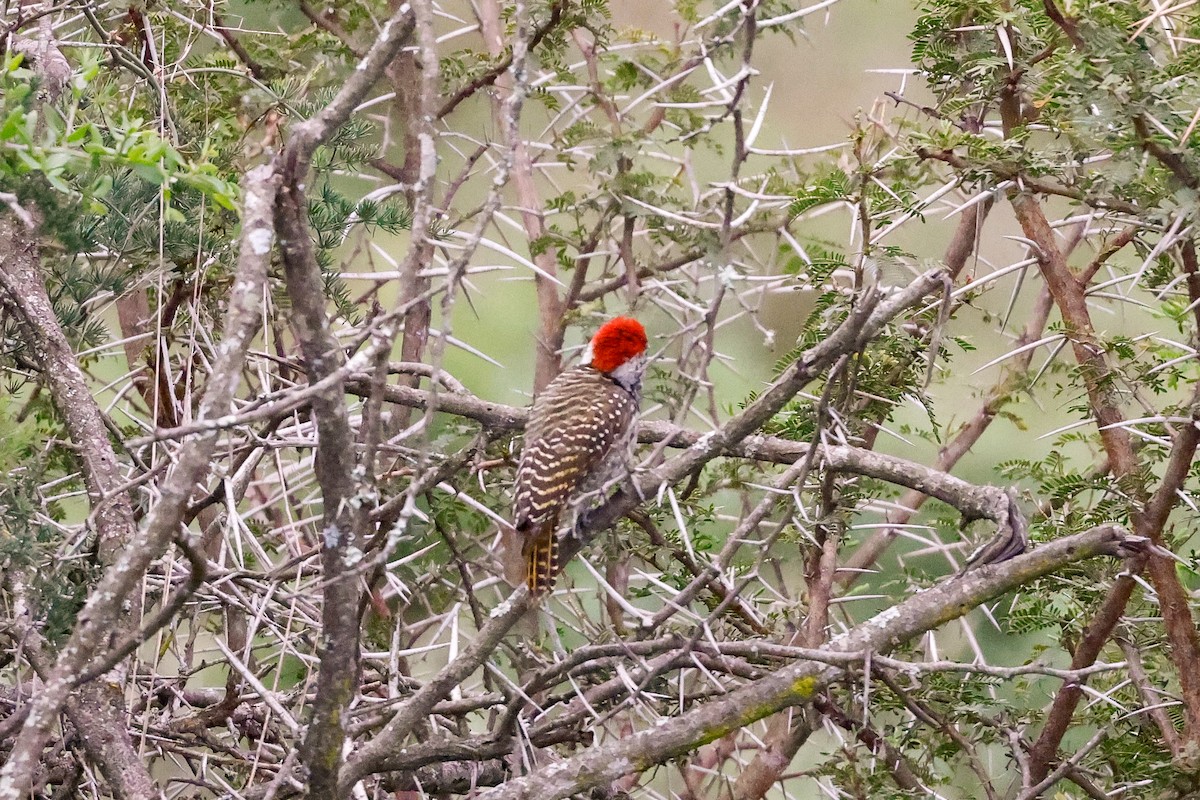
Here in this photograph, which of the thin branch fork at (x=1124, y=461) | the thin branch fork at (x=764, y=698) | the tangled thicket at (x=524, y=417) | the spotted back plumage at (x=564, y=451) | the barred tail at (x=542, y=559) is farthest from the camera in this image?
the spotted back plumage at (x=564, y=451)

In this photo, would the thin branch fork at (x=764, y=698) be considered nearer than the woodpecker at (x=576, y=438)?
Yes

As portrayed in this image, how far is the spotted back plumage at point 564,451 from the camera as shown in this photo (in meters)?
2.66

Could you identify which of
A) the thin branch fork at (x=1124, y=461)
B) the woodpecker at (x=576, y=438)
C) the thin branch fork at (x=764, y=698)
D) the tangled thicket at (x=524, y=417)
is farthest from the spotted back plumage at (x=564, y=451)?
the thin branch fork at (x=1124, y=461)

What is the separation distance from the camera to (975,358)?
4.97 metres

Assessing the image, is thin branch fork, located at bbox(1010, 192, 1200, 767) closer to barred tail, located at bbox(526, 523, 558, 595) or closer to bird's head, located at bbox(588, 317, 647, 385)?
bird's head, located at bbox(588, 317, 647, 385)

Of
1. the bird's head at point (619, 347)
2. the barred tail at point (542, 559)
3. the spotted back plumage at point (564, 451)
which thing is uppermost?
the bird's head at point (619, 347)

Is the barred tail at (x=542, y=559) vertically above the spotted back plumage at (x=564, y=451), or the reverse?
the spotted back plumage at (x=564, y=451)

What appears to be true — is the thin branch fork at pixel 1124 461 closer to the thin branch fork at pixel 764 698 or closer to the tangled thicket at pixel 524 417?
the tangled thicket at pixel 524 417

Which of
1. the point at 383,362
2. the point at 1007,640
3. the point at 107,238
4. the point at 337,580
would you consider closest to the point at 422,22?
the point at 383,362

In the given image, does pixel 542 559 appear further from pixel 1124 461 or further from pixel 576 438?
pixel 1124 461

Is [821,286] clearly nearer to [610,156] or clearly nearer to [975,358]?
[610,156]

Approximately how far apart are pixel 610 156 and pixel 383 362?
177 cm

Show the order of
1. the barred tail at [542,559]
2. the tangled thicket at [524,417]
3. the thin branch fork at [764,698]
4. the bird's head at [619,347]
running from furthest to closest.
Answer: the bird's head at [619,347] → the barred tail at [542,559] → the thin branch fork at [764,698] → the tangled thicket at [524,417]

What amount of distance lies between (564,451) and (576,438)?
0.21 ft
